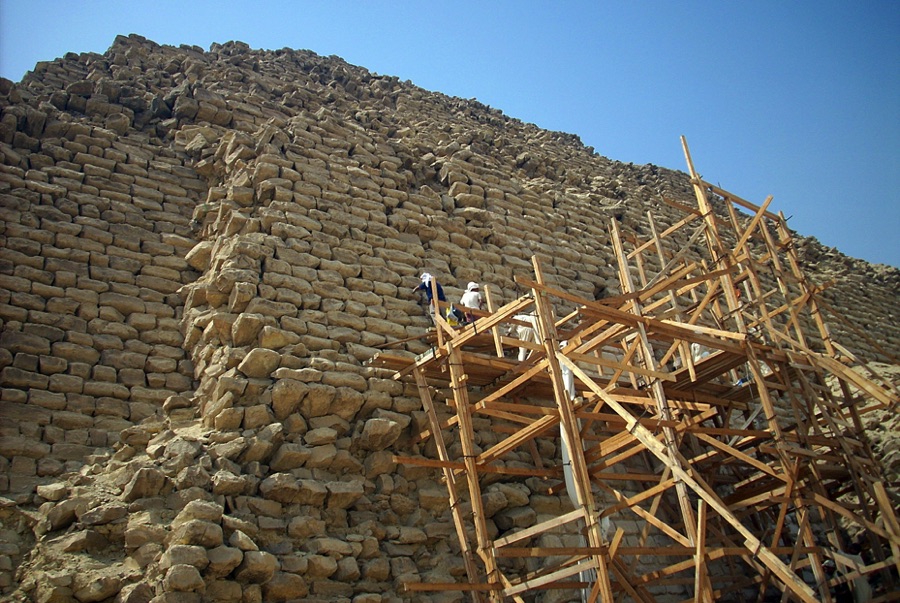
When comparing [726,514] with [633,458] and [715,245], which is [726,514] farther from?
[715,245]

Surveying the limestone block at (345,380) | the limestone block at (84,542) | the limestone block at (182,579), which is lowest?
the limestone block at (182,579)

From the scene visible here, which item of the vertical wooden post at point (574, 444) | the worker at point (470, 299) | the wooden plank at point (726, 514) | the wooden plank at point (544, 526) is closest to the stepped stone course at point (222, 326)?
the worker at point (470, 299)

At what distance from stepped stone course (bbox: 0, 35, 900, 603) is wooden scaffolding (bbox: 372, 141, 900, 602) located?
342 millimetres

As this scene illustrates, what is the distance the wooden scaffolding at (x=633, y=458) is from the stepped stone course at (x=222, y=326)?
1.12 feet

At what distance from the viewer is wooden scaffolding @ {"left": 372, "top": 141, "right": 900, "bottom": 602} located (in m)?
6.19

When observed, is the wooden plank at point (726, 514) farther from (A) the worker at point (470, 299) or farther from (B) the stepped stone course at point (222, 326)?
(A) the worker at point (470, 299)

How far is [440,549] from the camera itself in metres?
6.75

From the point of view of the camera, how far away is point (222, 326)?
289 inches

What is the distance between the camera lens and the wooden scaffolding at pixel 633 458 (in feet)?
20.3

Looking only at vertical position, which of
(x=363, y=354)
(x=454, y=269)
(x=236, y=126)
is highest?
(x=236, y=126)

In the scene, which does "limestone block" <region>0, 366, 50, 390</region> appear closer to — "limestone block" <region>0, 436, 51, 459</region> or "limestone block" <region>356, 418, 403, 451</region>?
"limestone block" <region>0, 436, 51, 459</region>

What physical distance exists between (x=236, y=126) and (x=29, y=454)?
19.3 feet

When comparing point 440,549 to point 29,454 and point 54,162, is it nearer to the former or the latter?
point 29,454

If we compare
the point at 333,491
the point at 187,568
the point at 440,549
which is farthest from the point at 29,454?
the point at 440,549
